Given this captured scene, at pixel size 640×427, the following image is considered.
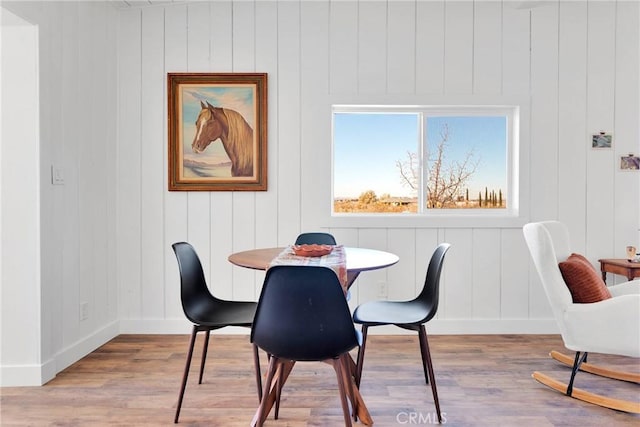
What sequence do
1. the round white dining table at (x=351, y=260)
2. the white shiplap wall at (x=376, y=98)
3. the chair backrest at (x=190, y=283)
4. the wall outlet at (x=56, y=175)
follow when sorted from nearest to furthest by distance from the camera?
the round white dining table at (x=351, y=260)
the chair backrest at (x=190, y=283)
the wall outlet at (x=56, y=175)
the white shiplap wall at (x=376, y=98)

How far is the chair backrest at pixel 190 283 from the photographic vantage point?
219 centimetres

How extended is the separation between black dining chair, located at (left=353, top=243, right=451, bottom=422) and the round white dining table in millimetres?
238

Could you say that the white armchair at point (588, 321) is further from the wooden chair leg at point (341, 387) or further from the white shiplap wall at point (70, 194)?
the white shiplap wall at point (70, 194)

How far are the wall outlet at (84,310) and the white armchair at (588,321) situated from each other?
291 centimetres

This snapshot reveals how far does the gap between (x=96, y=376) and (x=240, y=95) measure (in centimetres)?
221

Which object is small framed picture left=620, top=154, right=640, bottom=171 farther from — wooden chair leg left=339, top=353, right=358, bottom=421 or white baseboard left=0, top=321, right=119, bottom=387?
white baseboard left=0, top=321, right=119, bottom=387

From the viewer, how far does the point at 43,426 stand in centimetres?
197

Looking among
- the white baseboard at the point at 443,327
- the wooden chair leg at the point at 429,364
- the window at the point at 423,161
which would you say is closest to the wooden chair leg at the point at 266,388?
the wooden chair leg at the point at 429,364

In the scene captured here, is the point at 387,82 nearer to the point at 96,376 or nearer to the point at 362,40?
the point at 362,40

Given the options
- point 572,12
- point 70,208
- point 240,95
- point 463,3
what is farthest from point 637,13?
point 70,208

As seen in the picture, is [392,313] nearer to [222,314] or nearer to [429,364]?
[429,364]

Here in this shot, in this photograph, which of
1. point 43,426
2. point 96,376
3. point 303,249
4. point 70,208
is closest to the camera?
point 43,426

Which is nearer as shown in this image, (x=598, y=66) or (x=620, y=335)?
(x=620, y=335)

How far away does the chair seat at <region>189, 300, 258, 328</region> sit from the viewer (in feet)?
6.92
